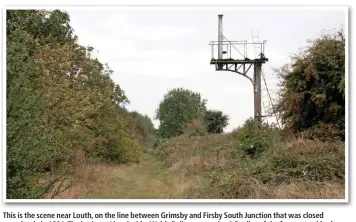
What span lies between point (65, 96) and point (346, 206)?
12.0 meters

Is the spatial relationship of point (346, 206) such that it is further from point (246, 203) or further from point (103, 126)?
point (103, 126)

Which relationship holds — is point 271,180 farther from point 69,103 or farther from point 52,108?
point 69,103

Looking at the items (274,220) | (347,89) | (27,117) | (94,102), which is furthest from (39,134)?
(94,102)

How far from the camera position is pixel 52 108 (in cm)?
1661

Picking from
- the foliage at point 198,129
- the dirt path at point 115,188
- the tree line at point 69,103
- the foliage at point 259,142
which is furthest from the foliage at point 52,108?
the foliage at point 198,129

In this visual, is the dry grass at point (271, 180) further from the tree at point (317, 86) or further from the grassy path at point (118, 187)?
the tree at point (317, 86)

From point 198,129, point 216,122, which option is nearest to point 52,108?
point 198,129

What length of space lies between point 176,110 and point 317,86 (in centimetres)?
5363

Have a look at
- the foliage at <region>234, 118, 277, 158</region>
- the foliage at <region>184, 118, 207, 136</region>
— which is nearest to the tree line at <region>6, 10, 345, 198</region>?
the foliage at <region>234, 118, 277, 158</region>

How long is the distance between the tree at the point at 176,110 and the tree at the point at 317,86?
157 ft

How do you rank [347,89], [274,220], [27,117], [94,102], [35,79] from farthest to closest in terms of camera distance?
[94,102], [35,79], [27,117], [347,89], [274,220]

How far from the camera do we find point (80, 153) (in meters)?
20.7

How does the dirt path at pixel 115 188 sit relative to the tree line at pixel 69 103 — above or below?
below

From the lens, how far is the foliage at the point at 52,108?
32.0 feet
